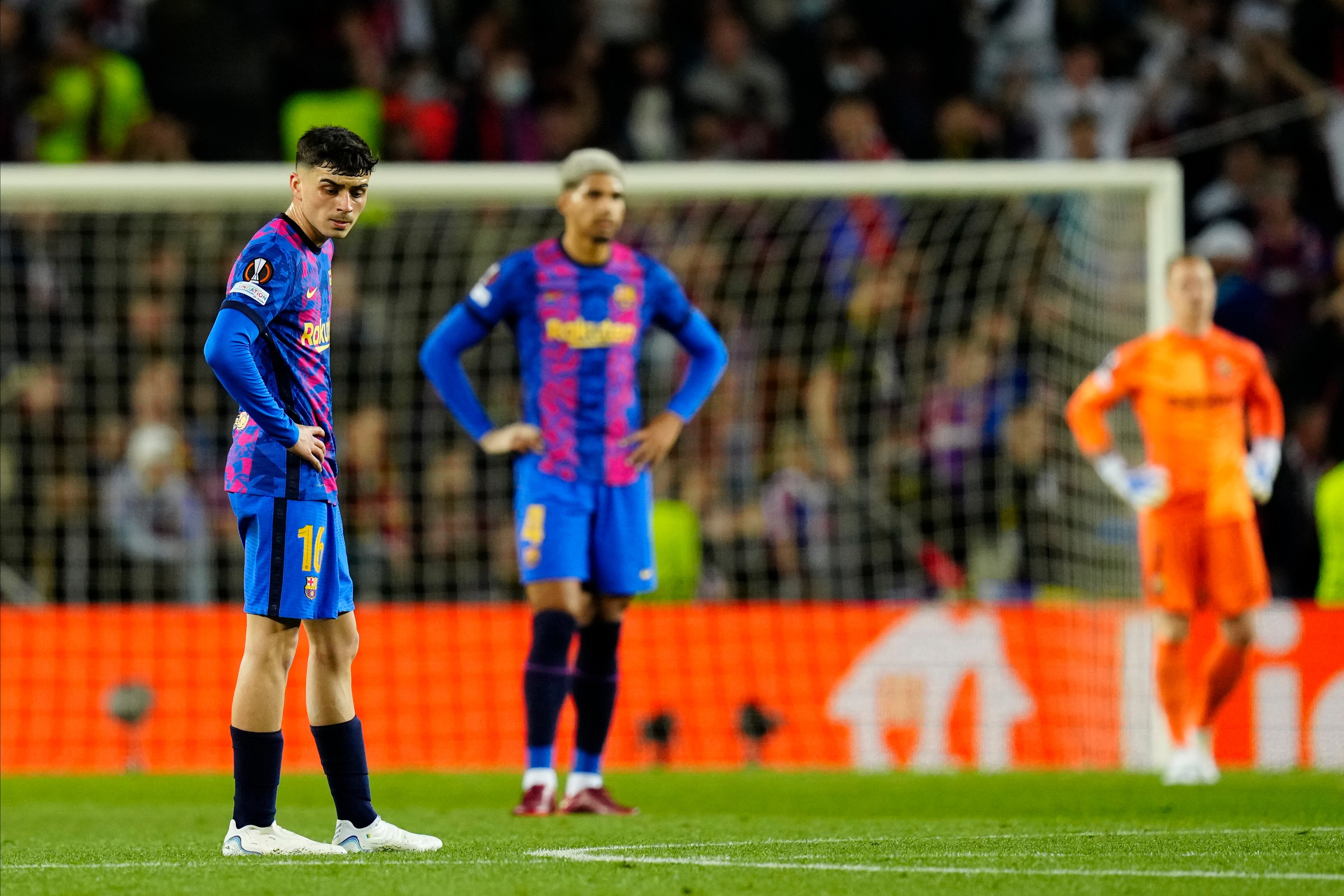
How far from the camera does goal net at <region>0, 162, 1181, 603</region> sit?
437 inches

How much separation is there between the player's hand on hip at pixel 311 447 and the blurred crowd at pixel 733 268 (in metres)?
6.18

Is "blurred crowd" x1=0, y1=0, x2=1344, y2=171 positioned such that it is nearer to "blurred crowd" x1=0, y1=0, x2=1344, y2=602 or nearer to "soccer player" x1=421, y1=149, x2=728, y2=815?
"blurred crowd" x1=0, y1=0, x2=1344, y2=602

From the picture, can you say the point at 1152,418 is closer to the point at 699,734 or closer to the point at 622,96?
the point at 699,734

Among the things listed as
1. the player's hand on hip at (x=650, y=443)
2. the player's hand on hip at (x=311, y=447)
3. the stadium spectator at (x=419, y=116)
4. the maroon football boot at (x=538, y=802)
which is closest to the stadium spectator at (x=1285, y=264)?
the stadium spectator at (x=419, y=116)

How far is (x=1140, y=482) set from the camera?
849 centimetres

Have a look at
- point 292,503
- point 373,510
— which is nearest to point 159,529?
point 373,510

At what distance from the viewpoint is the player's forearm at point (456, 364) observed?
7.06 meters

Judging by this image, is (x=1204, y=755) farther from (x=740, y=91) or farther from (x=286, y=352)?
(x=740, y=91)

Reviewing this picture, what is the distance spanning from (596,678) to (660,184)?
3301 millimetres

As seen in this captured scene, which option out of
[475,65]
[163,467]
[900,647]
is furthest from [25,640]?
[475,65]

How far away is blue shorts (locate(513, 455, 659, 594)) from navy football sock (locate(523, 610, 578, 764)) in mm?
156

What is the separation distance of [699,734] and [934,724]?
1.22 m

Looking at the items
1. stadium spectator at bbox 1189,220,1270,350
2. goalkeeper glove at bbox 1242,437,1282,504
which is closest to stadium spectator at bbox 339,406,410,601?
goalkeeper glove at bbox 1242,437,1282,504

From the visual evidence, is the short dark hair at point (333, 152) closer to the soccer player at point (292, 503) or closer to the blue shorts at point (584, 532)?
the soccer player at point (292, 503)
